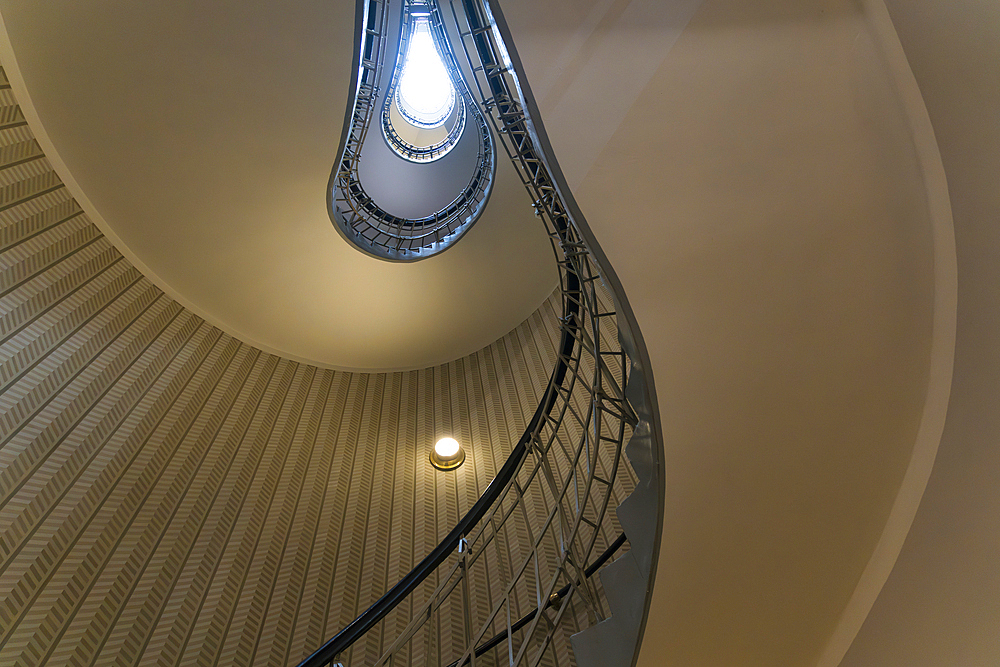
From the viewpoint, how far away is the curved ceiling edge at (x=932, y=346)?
2.38 meters

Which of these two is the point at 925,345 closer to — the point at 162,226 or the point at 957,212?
the point at 957,212

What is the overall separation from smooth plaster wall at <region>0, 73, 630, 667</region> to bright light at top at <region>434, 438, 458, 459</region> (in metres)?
0.19

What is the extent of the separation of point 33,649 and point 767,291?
4.62 metres

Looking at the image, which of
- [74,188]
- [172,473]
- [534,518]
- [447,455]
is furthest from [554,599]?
[74,188]

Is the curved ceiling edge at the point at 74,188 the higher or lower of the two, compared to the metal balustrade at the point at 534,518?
higher

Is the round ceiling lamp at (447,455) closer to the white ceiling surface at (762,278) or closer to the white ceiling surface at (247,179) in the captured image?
the white ceiling surface at (247,179)

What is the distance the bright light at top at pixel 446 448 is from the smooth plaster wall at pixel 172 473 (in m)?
0.19

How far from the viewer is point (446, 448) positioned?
5910mm

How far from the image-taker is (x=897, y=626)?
2873mm

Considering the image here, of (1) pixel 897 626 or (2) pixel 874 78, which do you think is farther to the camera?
(1) pixel 897 626

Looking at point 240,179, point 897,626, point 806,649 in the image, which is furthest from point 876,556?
point 240,179

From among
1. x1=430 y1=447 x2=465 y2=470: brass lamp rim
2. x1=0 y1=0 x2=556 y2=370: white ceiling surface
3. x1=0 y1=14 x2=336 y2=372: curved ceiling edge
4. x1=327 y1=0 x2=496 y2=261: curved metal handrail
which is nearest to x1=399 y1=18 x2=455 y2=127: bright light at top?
x1=327 y1=0 x2=496 y2=261: curved metal handrail

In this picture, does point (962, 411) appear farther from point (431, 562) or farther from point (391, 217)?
point (391, 217)

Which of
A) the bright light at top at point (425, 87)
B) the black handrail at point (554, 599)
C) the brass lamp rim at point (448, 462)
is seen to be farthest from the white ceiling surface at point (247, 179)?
the black handrail at point (554, 599)
